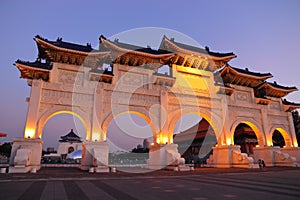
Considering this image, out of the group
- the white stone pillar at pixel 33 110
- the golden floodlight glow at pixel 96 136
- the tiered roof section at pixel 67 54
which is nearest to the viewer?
the white stone pillar at pixel 33 110

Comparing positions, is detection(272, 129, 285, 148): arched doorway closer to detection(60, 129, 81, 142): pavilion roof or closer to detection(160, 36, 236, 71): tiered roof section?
detection(160, 36, 236, 71): tiered roof section

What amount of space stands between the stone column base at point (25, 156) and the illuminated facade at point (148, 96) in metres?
0.01

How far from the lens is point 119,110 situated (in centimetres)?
1477

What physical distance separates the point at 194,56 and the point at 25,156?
15.3 m

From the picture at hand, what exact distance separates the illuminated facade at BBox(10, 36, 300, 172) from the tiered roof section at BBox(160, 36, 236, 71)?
92 millimetres

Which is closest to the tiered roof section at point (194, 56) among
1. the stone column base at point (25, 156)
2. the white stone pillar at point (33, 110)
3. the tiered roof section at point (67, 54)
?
the tiered roof section at point (67, 54)

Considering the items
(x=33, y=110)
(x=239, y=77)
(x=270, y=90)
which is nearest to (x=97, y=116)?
(x=33, y=110)

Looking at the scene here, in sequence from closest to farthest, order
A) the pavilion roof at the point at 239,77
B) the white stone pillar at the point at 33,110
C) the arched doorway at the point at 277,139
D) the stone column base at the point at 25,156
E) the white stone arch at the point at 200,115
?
the stone column base at the point at 25,156
the white stone pillar at the point at 33,110
the white stone arch at the point at 200,115
the pavilion roof at the point at 239,77
the arched doorway at the point at 277,139

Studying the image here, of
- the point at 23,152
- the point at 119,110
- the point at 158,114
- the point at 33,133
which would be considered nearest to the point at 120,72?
the point at 119,110

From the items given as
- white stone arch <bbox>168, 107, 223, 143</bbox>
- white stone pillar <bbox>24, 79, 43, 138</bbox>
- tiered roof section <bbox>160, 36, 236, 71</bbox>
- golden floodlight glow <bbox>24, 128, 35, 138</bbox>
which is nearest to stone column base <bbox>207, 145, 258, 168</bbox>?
white stone arch <bbox>168, 107, 223, 143</bbox>

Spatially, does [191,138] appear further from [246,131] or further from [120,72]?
[120,72]

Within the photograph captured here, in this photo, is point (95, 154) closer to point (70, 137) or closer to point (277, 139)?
point (277, 139)

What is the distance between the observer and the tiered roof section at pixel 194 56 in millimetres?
17717

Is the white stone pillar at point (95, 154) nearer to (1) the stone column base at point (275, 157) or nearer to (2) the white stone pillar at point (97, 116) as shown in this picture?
(2) the white stone pillar at point (97, 116)
